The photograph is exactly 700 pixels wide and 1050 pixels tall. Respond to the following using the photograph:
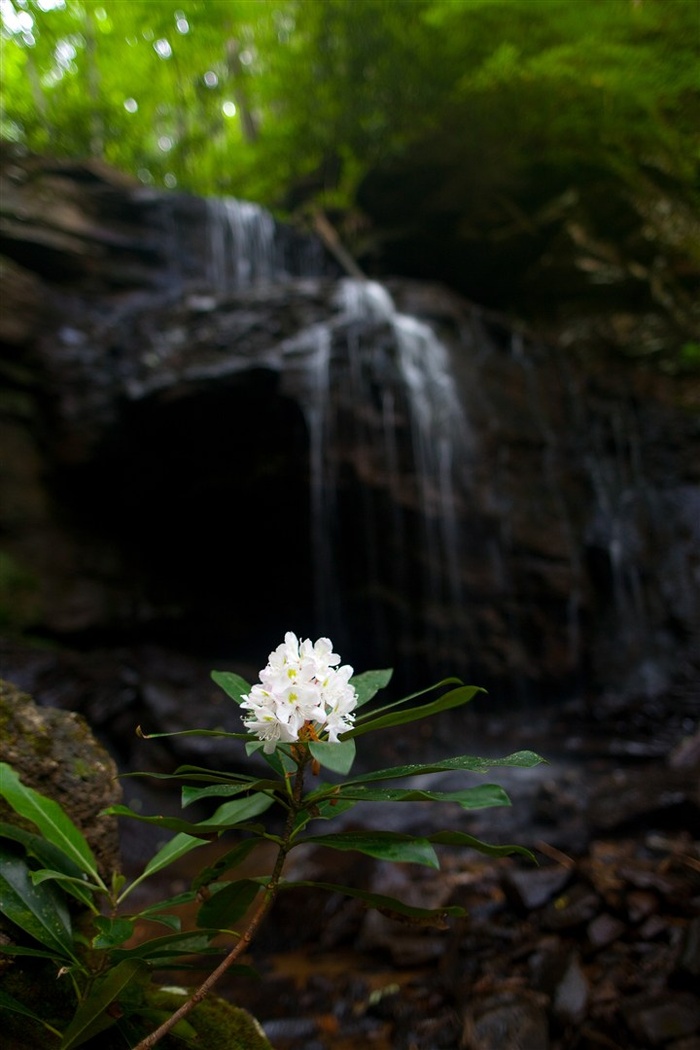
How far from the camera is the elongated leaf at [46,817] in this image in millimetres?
1168

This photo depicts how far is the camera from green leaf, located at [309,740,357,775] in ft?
3.27

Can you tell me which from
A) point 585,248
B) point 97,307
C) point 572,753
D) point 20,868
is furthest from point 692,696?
point 97,307

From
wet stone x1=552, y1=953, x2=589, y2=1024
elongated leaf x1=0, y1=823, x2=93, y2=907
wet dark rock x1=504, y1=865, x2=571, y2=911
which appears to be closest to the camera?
elongated leaf x1=0, y1=823, x2=93, y2=907

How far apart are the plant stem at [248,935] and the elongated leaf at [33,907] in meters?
0.22

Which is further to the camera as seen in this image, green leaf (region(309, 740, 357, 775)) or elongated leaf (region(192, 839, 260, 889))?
elongated leaf (region(192, 839, 260, 889))

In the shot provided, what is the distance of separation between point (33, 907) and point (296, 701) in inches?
24.3

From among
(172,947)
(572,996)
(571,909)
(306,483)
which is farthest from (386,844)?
(306,483)

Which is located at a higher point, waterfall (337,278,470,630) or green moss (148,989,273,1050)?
waterfall (337,278,470,630)

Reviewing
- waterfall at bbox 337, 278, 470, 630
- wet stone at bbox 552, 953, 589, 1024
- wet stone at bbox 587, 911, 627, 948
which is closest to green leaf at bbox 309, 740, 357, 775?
wet stone at bbox 552, 953, 589, 1024

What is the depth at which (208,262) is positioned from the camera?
389 inches

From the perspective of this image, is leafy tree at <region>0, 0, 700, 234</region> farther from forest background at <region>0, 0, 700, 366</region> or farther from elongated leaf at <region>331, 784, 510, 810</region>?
elongated leaf at <region>331, 784, 510, 810</region>

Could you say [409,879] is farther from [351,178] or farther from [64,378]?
[351,178]

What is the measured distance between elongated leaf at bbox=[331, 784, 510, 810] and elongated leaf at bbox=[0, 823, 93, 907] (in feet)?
1.80

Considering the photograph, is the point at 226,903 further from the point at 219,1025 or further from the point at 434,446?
the point at 434,446
